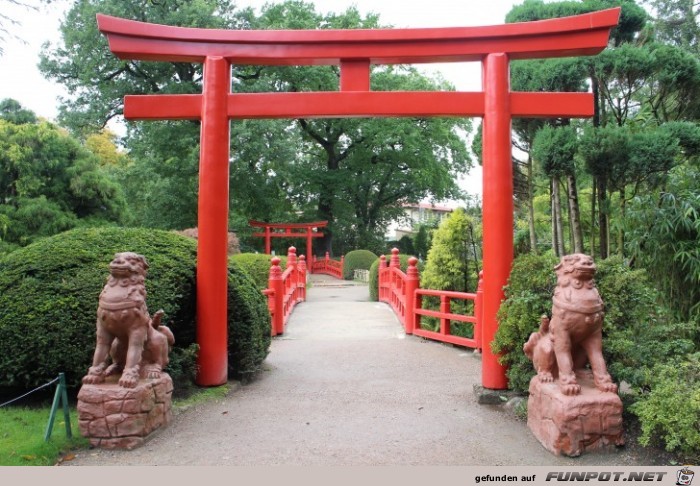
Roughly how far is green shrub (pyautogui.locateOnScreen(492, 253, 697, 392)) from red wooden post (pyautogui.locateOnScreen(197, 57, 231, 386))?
9.08 ft

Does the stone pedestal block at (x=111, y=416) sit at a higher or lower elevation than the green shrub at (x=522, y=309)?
lower

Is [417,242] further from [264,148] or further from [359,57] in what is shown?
[359,57]

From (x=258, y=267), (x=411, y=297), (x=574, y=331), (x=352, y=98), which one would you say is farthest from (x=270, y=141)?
(x=574, y=331)

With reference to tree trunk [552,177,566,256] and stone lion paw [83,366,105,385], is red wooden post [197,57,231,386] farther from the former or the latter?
tree trunk [552,177,566,256]

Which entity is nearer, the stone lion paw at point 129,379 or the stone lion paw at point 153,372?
the stone lion paw at point 129,379

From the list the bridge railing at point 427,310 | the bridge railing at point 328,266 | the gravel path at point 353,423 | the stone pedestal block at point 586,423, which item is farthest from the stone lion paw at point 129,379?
the bridge railing at point 328,266

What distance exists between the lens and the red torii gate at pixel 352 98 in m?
4.82

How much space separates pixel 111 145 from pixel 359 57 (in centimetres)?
3087

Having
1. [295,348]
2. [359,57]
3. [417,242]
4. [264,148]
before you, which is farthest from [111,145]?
[359,57]

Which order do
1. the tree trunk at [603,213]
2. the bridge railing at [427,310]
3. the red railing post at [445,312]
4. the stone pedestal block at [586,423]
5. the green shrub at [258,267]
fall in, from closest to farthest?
the stone pedestal block at [586,423]
the tree trunk at [603,213]
the bridge railing at [427,310]
the red railing post at [445,312]
the green shrub at [258,267]

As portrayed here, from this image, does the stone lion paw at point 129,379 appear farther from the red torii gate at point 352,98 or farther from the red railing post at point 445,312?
the red railing post at point 445,312

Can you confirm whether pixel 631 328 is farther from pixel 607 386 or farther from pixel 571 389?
pixel 571 389

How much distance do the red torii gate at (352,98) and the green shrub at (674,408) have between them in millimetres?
1634

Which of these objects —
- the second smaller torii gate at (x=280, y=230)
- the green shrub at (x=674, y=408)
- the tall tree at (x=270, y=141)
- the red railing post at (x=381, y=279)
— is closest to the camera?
the green shrub at (x=674, y=408)
